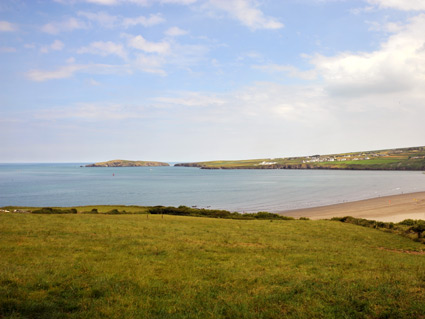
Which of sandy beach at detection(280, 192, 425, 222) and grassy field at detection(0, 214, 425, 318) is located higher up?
grassy field at detection(0, 214, 425, 318)

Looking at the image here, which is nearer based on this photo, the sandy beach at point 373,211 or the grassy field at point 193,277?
the grassy field at point 193,277

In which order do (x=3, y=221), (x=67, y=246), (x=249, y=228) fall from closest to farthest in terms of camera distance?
(x=67, y=246) → (x=3, y=221) → (x=249, y=228)

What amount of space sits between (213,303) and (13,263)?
34.8 feet

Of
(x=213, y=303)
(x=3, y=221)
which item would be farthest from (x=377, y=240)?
(x=3, y=221)

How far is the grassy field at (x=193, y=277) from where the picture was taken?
10.4m

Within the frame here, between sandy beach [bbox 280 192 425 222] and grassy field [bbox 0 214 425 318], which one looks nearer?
grassy field [bbox 0 214 425 318]

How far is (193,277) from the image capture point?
1399 centimetres

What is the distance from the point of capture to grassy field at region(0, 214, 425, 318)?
10.4 meters

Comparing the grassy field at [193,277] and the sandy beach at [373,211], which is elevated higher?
the grassy field at [193,277]

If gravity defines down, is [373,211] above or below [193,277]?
below

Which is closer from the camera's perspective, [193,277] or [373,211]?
[193,277]

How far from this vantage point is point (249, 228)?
31047 mm

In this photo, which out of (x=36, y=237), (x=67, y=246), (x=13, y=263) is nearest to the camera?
(x=13, y=263)

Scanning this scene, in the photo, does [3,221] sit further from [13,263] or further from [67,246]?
[13,263]
